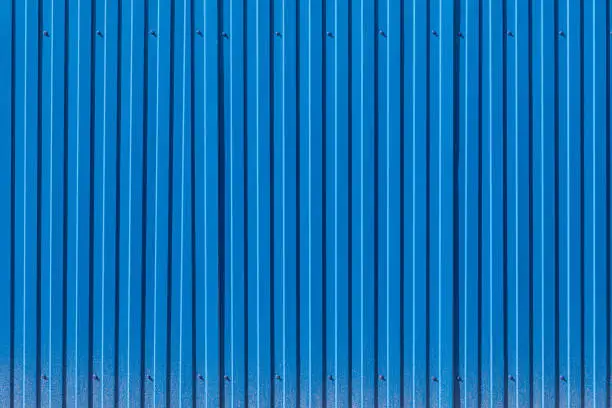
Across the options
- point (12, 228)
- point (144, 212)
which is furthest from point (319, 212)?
point (12, 228)

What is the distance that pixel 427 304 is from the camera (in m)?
2.58

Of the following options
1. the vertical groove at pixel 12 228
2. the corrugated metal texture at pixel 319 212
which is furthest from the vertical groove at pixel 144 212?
the vertical groove at pixel 12 228

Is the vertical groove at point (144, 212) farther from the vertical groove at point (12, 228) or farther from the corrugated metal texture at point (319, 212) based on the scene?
the vertical groove at point (12, 228)

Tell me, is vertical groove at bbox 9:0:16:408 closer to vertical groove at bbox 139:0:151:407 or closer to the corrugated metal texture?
the corrugated metal texture

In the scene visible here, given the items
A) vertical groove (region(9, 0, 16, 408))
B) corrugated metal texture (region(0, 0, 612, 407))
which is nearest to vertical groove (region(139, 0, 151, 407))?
corrugated metal texture (region(0, 0, 612, 407))

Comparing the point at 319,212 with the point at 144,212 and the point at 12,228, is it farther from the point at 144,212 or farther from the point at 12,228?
the point at 12,228

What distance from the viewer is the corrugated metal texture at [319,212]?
257cm

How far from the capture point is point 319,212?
2.59m

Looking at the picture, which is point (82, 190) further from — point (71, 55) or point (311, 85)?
point (311, 85)

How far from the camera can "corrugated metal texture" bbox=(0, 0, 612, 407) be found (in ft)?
8.45

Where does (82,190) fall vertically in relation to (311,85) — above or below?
below

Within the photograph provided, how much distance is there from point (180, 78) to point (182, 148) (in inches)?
12.1
